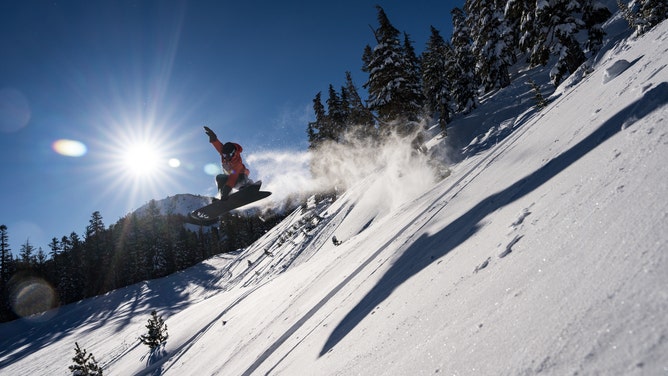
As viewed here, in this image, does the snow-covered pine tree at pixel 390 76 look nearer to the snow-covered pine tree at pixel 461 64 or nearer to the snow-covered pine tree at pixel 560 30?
the snow-covered pine tree at pixel 560 30

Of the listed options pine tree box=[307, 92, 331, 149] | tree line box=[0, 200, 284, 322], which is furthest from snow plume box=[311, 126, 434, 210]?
tree line box=[0, 200, 284, 322]

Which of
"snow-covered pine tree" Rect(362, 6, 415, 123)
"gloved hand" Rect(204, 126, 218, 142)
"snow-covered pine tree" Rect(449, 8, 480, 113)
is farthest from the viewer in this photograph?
"snow-covered pine tree" Rect(449, 8, 480, 113)

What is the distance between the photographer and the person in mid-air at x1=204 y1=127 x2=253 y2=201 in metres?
12.1

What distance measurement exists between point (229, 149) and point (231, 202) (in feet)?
7.10

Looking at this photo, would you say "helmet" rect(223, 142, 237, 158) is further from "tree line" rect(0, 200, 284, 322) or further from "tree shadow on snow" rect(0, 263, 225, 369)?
"tree line" rect(0, 200, 284, 322)

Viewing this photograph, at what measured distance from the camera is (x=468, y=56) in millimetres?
36219

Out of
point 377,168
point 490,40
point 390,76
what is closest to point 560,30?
point 390,76

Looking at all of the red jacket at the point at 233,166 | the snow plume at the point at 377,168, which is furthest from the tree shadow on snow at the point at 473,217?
the snow plume at the point at 377,168

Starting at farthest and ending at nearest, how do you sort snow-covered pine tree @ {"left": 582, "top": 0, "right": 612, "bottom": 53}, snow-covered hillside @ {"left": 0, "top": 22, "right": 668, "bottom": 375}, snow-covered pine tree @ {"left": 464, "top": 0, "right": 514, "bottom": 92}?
snow-covered pine tree @ {"left": 464, "top": 0, "right": 514, "bottom": 92} → snow-covered pine tree @ {"left": 582, "top": 0, "right": 612, "bottom": 53} → snow-covered hillside @ {"left": 0, "top": 22, "right": 668, "bottom": 375}

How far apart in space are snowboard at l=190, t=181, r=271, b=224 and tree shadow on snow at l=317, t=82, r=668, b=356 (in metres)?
8.71

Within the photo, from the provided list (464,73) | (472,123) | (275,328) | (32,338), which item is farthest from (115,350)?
(464,73)

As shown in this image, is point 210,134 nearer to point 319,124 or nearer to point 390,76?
point 390,76

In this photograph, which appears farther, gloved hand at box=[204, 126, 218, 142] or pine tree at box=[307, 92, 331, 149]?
pine tree at box=[307, 92, 331, 149]

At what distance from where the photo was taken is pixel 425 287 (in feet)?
12.1
